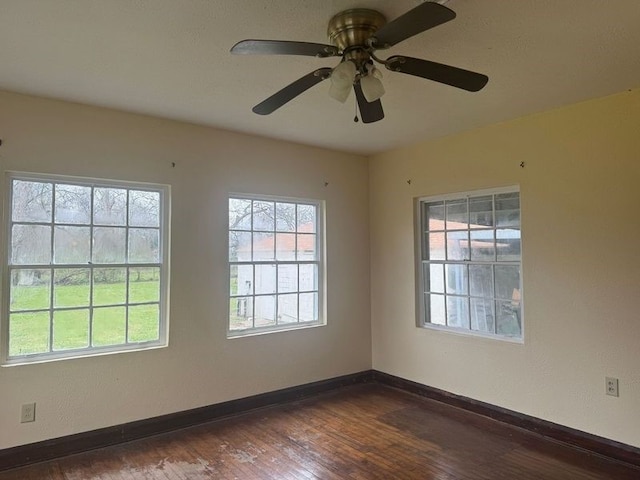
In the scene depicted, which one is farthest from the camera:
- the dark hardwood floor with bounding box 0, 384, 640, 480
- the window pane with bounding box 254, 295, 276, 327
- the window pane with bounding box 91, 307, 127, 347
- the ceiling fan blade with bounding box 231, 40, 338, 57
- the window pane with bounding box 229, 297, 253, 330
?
the window pane with bounding box 254, 295, 276, 327

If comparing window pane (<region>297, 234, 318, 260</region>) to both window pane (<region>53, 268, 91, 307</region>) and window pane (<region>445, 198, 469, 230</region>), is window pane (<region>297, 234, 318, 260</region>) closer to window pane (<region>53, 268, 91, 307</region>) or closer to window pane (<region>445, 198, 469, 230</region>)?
window pane (<region>445, 198, 469, 230</region>)

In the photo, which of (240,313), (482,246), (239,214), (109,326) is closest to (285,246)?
(239,214)

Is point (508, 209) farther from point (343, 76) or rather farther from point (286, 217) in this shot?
point (343, 76)

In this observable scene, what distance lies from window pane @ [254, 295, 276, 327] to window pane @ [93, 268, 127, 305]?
3.85 ft

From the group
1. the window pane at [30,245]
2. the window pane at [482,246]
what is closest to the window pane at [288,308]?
the window pane at [482,246]

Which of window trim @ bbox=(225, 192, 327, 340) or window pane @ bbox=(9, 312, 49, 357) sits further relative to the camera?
window trim @ bbox=(225, 192, 327, 340)

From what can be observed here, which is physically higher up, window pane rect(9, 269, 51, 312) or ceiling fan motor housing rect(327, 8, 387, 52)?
ceiling fan motor housing rect(327, 8, 387, 52)

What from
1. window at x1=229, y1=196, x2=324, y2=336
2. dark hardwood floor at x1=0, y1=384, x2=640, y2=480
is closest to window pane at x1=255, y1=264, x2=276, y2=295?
window at x1=229, y1=196, x2=324, y2=336

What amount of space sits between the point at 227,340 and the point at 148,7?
2665 mm

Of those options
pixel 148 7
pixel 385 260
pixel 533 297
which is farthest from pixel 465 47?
pixel 385 260

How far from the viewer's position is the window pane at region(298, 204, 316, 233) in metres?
4.38

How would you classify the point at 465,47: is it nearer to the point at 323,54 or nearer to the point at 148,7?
the point at 323,54

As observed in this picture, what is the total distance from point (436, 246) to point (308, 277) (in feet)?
4.34

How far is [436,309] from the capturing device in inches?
167
